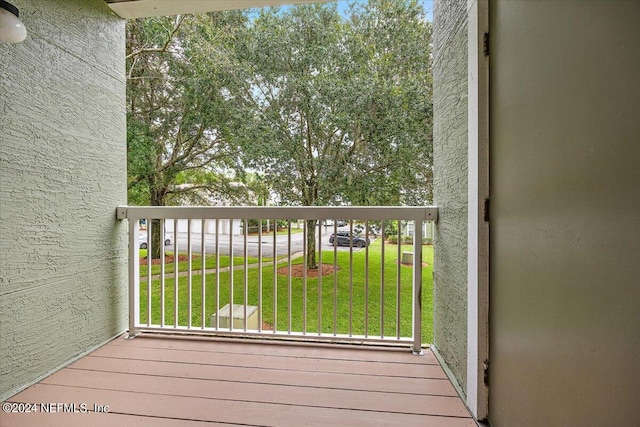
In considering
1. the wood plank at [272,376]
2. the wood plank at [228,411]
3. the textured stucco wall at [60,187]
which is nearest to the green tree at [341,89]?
the textured stucco wall at [60,187]

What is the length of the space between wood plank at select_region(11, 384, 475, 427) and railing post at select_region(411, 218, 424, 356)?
614 mm

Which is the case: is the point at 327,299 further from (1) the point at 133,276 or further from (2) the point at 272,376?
(1) the point at 133,276

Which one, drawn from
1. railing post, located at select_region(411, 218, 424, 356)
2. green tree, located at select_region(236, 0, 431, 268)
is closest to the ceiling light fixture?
railing post, located at select_region(411, 218, 424, 356)

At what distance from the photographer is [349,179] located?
3.91 meters

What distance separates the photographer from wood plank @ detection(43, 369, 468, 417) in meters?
1.46

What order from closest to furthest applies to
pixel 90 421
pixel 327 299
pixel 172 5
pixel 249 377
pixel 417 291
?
1. pixel 90 421
2. pixel 249 377
3. pixel 417 291
4. pixel 172 5
5. pixel 327 299

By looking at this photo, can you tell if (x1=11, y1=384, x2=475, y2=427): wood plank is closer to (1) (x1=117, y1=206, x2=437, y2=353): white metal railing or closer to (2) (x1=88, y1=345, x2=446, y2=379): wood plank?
(2) (x1=88, y1=345, x2=446, y2=379): wood plank

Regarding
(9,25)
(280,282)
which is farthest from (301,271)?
(9,25)

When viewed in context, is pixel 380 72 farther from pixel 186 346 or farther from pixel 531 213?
pixel 186 346

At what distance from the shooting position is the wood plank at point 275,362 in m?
1.76

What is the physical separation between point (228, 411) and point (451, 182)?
1755 millimetres

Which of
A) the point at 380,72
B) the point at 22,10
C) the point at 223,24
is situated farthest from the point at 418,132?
the point at 22,10

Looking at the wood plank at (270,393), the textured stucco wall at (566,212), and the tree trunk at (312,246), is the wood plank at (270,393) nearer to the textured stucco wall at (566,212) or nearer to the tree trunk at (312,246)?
the textured stucco wall at (566,212)

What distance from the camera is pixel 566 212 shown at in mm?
852
